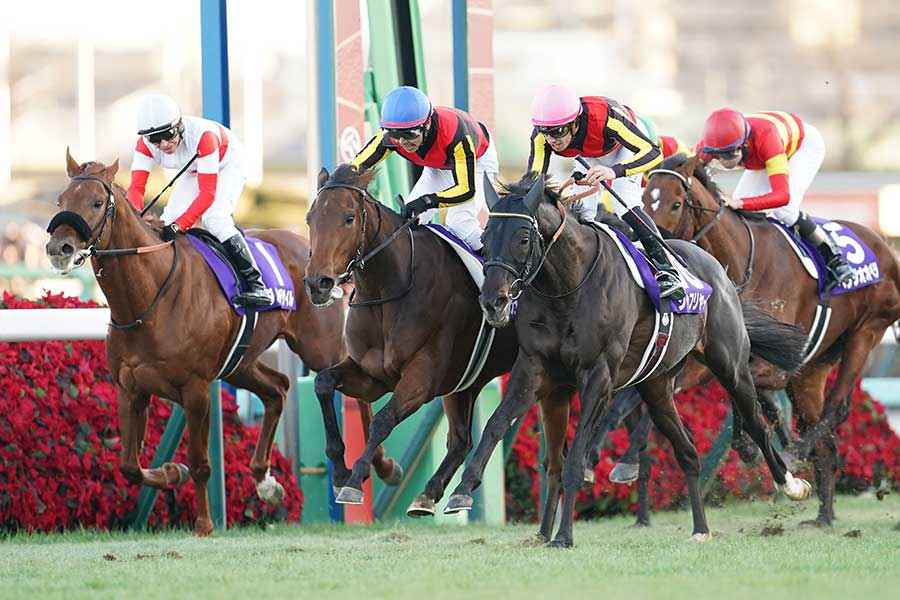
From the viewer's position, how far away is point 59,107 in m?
16.7

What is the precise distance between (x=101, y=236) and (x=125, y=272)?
0.28 m

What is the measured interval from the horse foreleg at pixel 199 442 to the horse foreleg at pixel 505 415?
68.3 inches

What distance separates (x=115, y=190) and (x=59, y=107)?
409 inches

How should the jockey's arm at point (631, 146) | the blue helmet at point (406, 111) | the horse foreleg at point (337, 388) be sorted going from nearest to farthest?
the horse foreleg at point (337, 388), the blue helmet at point (406, 111), the jockey's arm at point (631, 146)

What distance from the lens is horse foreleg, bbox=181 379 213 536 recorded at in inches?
279

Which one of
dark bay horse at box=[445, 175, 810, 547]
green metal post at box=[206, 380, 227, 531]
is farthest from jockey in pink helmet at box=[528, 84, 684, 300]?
green metal post at box=[206, 380, 227, 531]

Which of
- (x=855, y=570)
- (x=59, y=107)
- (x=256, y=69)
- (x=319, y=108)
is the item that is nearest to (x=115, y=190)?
(x=319, y=108)

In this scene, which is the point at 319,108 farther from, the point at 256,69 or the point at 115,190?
the point at 256,69

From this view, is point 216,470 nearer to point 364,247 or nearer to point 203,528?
point 203,528

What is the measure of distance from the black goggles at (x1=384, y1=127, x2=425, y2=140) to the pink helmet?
461 millimetres

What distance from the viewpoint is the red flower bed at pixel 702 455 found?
8.78 metres

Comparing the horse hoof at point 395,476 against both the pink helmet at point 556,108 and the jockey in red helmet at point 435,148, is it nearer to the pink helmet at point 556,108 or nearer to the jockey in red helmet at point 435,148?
the jockey in red helmet at point 435,148

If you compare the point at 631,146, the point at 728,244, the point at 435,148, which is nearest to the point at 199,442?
the point at 435,148

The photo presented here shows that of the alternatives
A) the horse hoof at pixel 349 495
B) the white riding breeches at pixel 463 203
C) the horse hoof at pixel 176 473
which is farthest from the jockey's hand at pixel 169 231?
the horse hoof at pixel 349 495
